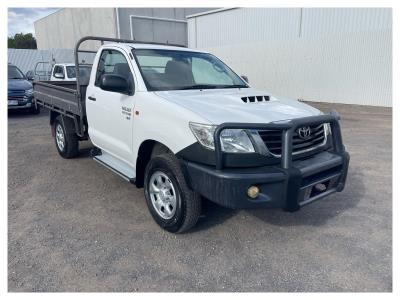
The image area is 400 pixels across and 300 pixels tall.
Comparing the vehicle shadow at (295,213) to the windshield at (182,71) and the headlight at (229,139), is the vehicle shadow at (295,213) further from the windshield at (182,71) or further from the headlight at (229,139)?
the windshield at (182,71)

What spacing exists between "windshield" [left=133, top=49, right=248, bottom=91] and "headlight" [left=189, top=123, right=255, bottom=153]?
1.07 metres

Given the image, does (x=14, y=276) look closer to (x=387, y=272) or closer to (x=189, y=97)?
(x=189, y=97)

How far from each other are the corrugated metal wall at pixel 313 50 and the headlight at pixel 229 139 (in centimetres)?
1146

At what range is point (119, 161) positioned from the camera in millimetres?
4305

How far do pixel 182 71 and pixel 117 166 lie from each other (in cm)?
152

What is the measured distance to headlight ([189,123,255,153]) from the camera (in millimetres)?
2680

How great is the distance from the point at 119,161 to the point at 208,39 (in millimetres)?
16667

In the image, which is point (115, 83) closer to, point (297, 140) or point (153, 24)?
point (297, 140)

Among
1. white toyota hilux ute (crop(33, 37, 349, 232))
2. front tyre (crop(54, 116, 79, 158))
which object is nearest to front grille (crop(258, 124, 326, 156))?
white toyota hilux ute (crop(33, 37, 349, 232))

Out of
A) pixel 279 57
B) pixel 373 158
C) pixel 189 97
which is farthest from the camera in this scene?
pixel 279 57

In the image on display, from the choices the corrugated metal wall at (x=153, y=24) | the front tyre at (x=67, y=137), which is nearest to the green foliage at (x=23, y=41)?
the corrugated metal wall at (x=153, y=24)

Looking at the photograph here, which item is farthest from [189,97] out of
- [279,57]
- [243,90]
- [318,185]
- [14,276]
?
[279,57]

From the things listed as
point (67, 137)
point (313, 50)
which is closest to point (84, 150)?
point (67, 137)

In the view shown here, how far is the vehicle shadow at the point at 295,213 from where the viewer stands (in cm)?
357
